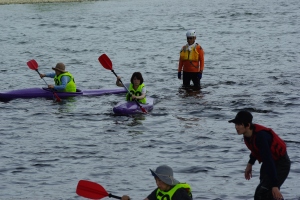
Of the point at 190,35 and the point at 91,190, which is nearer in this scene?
the point at 91,190

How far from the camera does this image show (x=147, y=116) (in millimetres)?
16328

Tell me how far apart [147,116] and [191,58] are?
8.24 ft

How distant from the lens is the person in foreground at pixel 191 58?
18.0 m

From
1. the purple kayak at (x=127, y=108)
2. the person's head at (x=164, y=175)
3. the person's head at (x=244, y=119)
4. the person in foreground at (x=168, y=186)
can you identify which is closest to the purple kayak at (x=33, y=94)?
the purple kayak at (x=127, y=108)

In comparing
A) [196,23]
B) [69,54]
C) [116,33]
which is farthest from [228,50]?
[196,23]

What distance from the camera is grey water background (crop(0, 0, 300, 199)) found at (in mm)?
11852

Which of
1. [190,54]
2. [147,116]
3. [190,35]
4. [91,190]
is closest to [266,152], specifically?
[91,190]

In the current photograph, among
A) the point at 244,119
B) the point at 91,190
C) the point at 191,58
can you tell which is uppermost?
the point at 244,119

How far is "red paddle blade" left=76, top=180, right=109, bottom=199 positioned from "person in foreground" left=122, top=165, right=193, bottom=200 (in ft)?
2.21

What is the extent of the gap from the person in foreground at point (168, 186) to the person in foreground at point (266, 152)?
1023 millimetres

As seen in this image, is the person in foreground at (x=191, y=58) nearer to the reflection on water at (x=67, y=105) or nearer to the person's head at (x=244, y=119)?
the reflection on water at (x=67, y=105)

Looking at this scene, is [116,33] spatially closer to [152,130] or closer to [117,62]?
[117,62]

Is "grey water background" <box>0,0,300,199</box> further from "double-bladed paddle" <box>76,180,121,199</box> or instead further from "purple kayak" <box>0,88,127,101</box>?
"double-bladed paddle" <box>76,180,121,199</box>

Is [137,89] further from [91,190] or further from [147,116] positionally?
[91,190]
